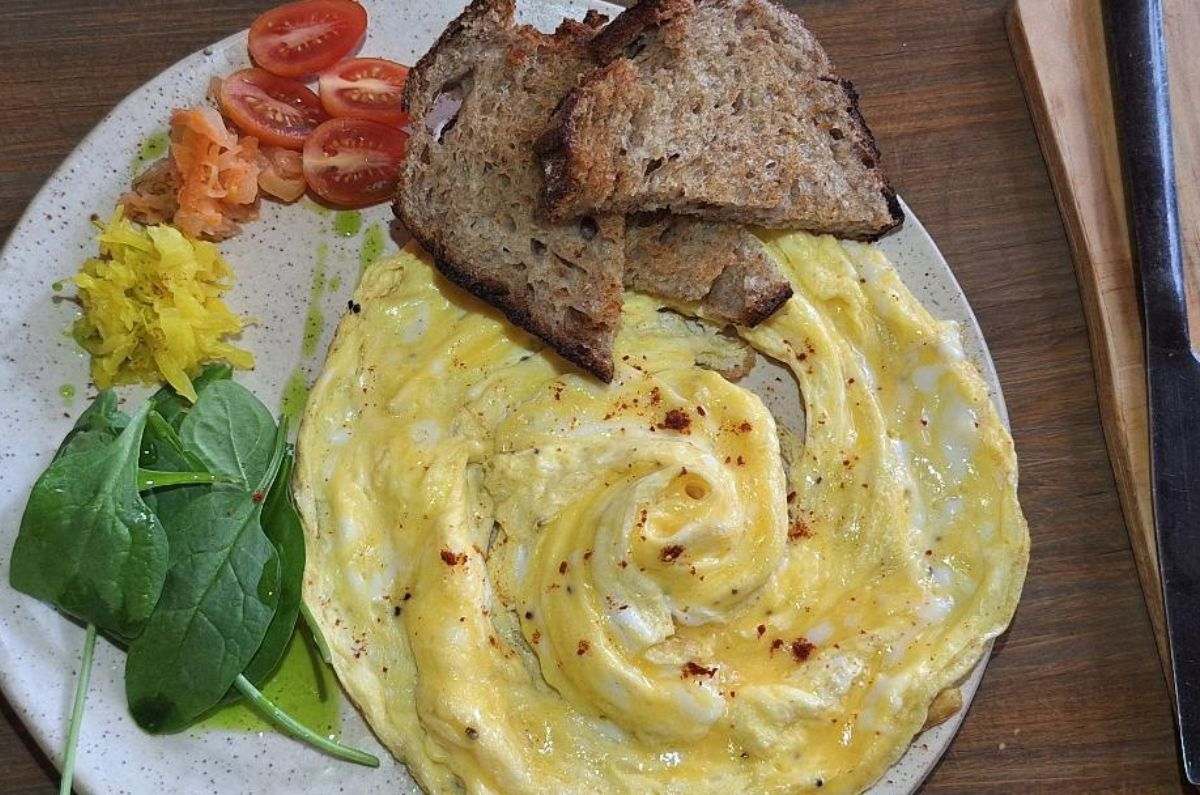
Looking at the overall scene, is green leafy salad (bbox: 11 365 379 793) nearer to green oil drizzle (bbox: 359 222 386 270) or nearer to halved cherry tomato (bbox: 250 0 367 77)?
green oil drizzle (bbox: 359 222 386 270)

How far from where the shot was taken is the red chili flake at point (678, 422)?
306cm

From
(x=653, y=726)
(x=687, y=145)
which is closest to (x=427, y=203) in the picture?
(x=687, y=145)

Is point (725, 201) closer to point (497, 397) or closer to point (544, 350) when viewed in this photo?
point (544, 350)

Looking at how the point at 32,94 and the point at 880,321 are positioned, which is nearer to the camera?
the point at 880,321

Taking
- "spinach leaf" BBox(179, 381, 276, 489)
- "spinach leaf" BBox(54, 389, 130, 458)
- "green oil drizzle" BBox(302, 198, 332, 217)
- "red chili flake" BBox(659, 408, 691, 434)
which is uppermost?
"green oil drizzle" BBox(302, 198, 332, 217)

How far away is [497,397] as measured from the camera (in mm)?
3092

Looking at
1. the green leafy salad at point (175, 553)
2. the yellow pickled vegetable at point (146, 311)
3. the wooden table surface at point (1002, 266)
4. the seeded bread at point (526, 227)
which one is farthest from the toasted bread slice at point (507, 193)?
the wooden table surface at point (1002, 266)

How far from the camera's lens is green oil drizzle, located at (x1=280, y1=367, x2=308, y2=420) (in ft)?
10.6

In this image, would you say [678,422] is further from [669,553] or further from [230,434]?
[230,434]

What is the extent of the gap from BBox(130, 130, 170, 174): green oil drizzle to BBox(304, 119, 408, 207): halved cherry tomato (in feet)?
1.51

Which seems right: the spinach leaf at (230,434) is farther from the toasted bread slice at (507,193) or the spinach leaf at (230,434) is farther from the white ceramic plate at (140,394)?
the toasted bread slice at (507,193)

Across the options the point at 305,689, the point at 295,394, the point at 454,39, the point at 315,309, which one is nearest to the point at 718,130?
the point at 454,39

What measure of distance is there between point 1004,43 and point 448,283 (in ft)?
8.39

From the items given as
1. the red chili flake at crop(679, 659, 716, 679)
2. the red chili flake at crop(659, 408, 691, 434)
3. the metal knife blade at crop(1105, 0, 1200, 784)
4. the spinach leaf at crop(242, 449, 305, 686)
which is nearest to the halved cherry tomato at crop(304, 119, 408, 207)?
the spinach leaf at crop(242, 449, 305, 686)
